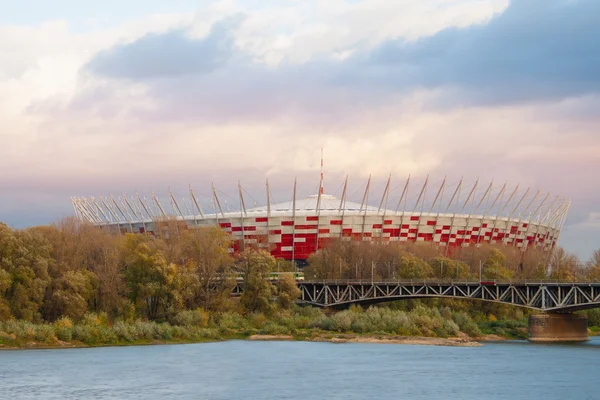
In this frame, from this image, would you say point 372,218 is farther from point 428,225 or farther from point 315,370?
point 315,370

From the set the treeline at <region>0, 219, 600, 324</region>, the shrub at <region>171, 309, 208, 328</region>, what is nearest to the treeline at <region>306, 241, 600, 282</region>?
the treeline at <region>0, 219, 600, 324</region>

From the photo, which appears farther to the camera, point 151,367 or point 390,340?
point 390,340

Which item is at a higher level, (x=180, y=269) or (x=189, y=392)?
(x=180, y=269)

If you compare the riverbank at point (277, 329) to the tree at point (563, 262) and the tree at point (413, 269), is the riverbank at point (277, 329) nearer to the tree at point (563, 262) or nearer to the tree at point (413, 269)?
the tree at point (413, 269)

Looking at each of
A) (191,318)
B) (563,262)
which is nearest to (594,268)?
(563,262)

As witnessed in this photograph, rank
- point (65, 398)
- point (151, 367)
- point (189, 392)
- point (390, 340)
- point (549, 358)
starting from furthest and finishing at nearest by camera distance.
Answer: point (390, 340) < point (549, 358) < point (151, 367) < point (189, 392) < point (65, 398)

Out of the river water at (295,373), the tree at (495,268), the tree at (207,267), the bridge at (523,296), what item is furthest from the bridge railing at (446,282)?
the tree at (207,267)

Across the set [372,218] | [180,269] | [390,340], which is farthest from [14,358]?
[372,218]

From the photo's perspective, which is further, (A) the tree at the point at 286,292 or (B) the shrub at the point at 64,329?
(A) the tree at the point at 286,292
